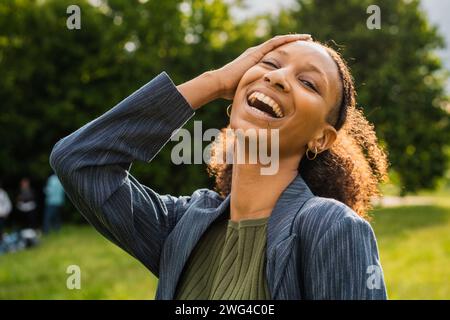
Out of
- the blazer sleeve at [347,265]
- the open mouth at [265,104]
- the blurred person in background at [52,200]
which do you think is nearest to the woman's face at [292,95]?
the open mouth at [265,104]

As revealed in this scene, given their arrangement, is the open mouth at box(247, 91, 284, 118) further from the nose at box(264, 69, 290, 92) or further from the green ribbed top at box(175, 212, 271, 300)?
the green ribbed top at box(175, 212, 271, 300)

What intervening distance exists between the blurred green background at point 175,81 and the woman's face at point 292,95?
5.50 meters

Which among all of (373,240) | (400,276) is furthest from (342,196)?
(400,276)

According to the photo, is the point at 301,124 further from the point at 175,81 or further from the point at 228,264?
the point at 175,81

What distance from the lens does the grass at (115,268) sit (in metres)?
7.63

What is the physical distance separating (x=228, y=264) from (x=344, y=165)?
639 millimetres

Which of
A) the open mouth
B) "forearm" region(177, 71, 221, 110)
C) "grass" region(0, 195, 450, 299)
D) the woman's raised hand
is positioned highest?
the woman's raised hand

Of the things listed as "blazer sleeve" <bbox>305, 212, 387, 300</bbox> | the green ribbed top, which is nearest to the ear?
the green ribbed top

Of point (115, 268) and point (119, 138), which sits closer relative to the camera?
point (119, 138)

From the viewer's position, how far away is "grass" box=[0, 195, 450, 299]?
763cm

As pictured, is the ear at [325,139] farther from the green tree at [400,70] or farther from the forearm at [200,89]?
the green tree at [400,70]

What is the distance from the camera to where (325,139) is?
2.05 m

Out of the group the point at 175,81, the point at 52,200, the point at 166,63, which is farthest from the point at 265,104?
the point at 166,63

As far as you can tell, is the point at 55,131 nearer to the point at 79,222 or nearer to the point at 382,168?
the point at 79,222
